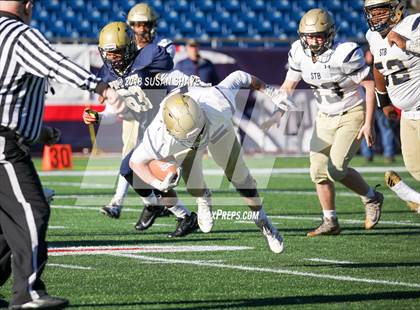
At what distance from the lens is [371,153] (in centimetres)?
1650

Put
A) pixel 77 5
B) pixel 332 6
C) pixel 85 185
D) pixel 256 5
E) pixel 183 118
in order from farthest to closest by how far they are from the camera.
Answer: pixel 332 6 < pixel 256 5 < pixel 77 5 < pixel 85 185 < pixel 183 118

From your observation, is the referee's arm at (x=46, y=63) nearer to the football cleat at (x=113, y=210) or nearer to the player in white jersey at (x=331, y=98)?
the player in white jersey at (x=331, y=98)

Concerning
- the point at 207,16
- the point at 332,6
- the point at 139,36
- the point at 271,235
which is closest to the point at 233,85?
the point at 271,235

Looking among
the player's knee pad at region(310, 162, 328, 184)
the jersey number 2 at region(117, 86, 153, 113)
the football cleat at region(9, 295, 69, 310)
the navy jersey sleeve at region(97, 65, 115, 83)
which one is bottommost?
the player's knee pad at region(310, 162, 328, 184)

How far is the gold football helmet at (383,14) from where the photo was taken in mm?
7594

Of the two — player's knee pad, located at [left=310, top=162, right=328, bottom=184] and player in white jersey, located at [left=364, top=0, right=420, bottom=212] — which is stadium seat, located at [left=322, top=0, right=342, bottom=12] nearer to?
player's knee pad, located at [left=310, top=162, right=328, bottom=184]

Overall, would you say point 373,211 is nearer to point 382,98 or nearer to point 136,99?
point 382,98

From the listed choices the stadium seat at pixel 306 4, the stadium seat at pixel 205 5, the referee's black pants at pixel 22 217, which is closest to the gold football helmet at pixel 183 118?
the referee's black pants at pixel 22 217

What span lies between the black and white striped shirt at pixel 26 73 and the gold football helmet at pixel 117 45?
2.69 m

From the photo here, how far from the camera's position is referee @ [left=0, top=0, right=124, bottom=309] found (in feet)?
15.3

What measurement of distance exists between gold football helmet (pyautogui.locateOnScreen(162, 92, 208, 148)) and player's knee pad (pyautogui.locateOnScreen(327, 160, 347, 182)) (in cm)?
207

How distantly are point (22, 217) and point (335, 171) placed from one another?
392 centimetres

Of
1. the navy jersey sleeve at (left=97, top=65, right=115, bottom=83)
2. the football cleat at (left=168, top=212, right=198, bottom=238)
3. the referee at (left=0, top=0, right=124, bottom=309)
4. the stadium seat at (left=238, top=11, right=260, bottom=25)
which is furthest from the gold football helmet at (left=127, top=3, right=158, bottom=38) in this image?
the stadium seat at (left=238, top=11, right=260, bottom=25)

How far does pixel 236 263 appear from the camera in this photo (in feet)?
21.8
